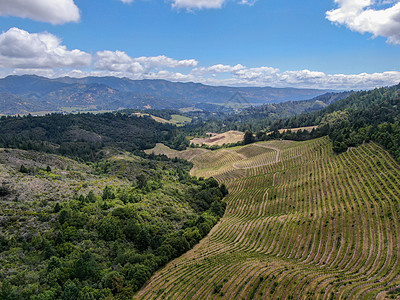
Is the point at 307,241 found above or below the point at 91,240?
above

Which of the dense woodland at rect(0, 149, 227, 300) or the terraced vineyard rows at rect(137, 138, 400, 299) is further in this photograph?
the dense woodland at rect(0, 149, 227, 300)

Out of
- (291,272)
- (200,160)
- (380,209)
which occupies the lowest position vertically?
(200,160)

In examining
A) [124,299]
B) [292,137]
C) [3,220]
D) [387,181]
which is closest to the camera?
[124,299]

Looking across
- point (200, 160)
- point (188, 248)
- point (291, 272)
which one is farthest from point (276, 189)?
point (200, 160)

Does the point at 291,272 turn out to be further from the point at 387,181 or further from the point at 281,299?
the point at 387,181

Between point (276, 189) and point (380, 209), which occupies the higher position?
point (380, 209)

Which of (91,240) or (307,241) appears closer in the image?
(91,240)

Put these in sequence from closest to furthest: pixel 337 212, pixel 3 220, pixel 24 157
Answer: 1. pixel 3 220
2. pixel 337 212
3. pixel 24 157

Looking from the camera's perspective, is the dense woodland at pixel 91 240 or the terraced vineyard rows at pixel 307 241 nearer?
the terraced vineyard rows at pixel 307 241
